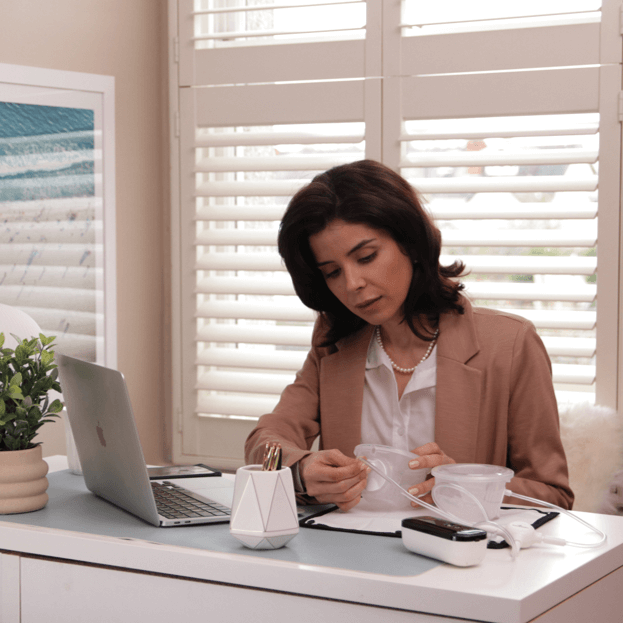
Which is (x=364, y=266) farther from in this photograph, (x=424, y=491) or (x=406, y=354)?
(x=424, y=491)

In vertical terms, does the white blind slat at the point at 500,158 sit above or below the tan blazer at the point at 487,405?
above

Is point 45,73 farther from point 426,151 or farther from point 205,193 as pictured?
point 426,151

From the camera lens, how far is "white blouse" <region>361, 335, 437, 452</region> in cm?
Answer: 167

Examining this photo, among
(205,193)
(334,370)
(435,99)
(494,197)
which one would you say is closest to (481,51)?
(435,99)

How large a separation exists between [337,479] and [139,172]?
5.86ft

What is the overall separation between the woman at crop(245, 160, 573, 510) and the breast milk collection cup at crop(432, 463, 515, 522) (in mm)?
275

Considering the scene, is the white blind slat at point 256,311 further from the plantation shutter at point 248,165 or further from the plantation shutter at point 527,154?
the plantation shutter at point 527,154

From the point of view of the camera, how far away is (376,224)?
1.61 meters

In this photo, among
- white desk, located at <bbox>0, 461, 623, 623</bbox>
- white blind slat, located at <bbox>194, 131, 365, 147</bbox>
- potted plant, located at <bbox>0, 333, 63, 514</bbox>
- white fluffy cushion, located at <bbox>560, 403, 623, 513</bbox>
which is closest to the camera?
white desk, located at <bbox>0, 461, 623, 623</bbox>

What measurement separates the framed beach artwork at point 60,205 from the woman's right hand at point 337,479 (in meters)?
1.35

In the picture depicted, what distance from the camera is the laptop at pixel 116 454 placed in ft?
Result: 3.83

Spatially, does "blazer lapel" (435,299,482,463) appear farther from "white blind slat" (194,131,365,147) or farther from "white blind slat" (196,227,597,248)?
"white blind slat" (194,131,365,147)

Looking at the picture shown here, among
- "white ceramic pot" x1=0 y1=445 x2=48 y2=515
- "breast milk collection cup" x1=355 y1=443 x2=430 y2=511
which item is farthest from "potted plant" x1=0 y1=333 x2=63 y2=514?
"breast milk collection cup" x1=355 y1=443 x2=430 y2=511

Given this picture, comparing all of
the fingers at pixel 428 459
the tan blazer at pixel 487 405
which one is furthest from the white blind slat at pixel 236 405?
the fingers at pixel 428 459
